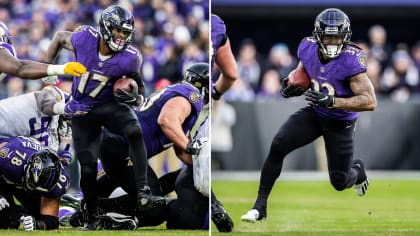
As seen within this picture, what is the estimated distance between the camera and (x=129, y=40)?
4871mm

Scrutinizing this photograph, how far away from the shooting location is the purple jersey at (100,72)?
4.86 m

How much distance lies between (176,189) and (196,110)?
1.60 ft

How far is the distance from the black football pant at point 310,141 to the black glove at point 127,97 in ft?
2.77

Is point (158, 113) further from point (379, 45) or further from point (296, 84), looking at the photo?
point (379, 45)

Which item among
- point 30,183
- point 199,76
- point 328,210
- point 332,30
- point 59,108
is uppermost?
point 332,30

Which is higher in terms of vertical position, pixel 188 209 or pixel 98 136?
pixel 98 136

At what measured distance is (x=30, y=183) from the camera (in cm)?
479

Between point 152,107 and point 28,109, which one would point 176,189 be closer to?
point 152,107

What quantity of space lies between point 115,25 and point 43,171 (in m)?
0.89

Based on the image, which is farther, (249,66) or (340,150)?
(249,66)

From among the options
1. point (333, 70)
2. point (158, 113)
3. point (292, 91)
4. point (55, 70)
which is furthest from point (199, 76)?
point (55, 70)

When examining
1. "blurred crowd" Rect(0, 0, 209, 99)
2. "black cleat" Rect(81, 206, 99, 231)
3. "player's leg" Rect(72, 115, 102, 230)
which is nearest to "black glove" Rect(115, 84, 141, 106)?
"player's leg" Rect(72, 115, 102, 230)

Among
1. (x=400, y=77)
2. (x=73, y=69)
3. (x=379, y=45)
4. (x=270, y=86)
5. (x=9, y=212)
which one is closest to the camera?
(x=73, y=69)

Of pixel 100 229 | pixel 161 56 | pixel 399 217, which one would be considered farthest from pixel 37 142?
pixel 161 56
